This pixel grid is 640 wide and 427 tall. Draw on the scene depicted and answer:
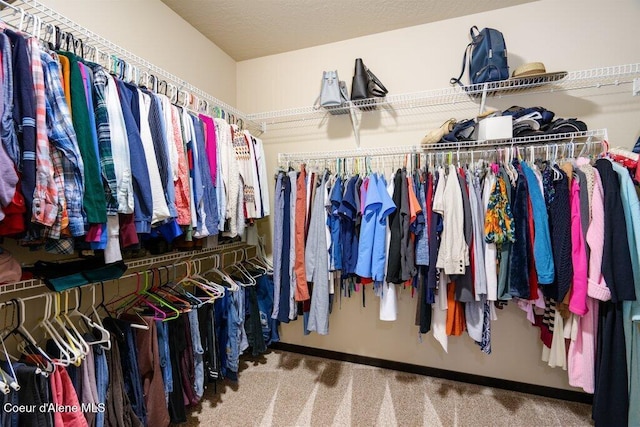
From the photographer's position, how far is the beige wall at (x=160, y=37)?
1.57 meters

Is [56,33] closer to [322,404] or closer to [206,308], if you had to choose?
[206,308]

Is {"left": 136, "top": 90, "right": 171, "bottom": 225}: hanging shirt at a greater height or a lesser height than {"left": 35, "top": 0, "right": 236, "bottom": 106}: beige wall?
lesser

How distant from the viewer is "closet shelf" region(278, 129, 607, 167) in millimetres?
1733

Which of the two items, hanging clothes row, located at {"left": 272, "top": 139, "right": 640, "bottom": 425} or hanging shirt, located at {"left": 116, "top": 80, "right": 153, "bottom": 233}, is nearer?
hanging shirt, located at {"left": 116, "top": 80, "right": 153, "bottom": 233}

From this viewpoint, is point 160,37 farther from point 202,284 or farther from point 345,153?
point 202,284

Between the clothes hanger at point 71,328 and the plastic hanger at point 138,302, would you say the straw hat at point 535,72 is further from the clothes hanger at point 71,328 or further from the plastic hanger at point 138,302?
the clothes hanger at point 71,328

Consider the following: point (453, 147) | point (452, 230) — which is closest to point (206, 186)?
point (452, 230)

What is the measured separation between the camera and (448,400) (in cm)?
195

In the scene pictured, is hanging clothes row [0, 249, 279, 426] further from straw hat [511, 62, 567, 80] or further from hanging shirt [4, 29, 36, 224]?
straw hat [511, 62, 567, 80]

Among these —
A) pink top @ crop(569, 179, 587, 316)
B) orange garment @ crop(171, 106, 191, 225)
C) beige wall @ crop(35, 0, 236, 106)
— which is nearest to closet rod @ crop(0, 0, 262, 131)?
beige wall @ crop(35, 0, 236, 106)

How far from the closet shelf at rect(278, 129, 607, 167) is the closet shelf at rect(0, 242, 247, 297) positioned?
872 mm

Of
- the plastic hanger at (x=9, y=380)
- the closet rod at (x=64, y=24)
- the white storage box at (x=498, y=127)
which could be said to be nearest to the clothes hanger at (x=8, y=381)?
the plastic hanger at (x=9, y=380)

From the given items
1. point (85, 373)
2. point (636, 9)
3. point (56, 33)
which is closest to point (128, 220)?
point (85, 373)

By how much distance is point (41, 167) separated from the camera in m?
0.92
